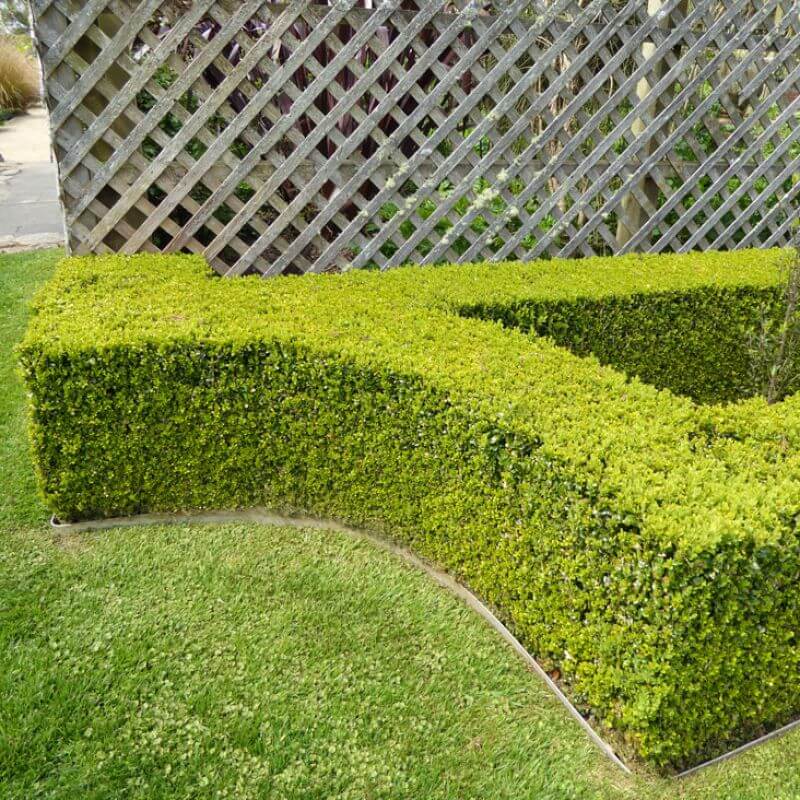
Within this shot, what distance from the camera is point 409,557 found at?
11.0 ft

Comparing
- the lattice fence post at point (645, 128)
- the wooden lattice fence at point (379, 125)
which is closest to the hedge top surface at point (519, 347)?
the wooden lattice fence at point (379, 125)

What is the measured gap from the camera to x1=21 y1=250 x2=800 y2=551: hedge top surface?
7.81 ft

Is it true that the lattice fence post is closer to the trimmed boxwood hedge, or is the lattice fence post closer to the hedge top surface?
the hedge top surface

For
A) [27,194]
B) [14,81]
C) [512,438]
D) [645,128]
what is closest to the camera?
[512,438]

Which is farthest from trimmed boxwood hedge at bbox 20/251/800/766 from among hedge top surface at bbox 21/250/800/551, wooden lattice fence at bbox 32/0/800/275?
wooden lattice fence at bbox 32/0/800/275

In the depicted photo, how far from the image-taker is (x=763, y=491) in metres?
2.38

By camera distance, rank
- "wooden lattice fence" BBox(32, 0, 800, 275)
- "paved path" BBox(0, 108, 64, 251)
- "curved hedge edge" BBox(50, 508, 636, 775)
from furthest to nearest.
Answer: "paved path" BBox(0, 108, 64, 251), "wooden lattice fence" BBox(32, 0, 800, 275), "curved hedge edge" BBox(50, 508, 636, 775)

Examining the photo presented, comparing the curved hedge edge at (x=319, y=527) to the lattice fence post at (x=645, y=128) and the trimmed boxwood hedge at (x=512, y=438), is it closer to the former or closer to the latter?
the trimmed boxwood hedge at (x=512, y=438)

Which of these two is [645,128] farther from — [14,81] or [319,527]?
[14,81]

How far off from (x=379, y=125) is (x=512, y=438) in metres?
3.00

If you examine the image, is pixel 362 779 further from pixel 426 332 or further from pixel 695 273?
pixel 695 273

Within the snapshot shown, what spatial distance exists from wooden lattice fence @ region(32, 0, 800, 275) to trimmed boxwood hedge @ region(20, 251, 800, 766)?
48 cm

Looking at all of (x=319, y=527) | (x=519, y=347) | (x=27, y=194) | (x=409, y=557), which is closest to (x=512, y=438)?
(x=519, y=347)

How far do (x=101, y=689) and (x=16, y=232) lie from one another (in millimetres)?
6784
